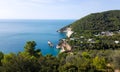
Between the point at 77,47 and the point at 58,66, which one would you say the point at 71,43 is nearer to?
the point at 77,47

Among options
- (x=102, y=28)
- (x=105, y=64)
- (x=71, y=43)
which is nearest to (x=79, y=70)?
(x=105, y=64)

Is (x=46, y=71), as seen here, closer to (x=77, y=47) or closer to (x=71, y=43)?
(x=77, y=47)

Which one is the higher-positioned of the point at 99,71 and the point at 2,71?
the point at 2,71

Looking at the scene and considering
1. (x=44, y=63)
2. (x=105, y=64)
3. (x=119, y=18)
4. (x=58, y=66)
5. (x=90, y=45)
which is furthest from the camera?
(x=119, y=18)

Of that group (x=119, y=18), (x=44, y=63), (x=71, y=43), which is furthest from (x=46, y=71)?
(x=119, y=18)

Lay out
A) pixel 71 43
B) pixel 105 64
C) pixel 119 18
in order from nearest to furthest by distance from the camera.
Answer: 1. pixel 105 64
2. pixel 71 43
3. pixel 119 18

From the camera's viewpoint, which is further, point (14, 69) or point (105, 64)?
point (105, 64)
